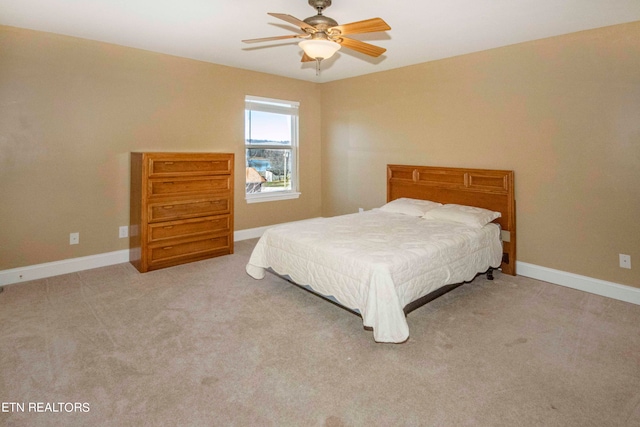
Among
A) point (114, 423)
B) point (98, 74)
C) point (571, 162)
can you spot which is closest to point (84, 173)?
point (98, 74)

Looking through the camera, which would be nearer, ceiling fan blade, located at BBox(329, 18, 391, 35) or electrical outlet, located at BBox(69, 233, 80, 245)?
Result: ceiling fan blade, located at BBox(329, 18, 391, 35)

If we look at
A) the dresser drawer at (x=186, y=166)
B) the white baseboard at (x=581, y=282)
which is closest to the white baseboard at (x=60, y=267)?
the dresser drawer at (x=186, y=166)

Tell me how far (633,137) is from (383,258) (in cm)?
250

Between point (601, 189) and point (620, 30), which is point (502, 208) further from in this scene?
→ point (620, 30)

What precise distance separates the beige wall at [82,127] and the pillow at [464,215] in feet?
9.83

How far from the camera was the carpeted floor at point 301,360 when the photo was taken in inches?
68.4

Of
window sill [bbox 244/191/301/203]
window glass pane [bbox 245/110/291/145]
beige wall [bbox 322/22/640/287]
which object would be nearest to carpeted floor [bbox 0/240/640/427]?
beige wall [bbox 322/22/640/287]

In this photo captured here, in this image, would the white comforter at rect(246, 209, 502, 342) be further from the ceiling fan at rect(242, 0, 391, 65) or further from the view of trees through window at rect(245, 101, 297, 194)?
the view of trees through window at rect(245, 101, 297, 194)

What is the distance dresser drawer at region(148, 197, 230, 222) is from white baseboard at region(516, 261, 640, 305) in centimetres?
346

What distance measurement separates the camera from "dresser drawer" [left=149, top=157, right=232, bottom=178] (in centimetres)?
372

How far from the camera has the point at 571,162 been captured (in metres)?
3.31

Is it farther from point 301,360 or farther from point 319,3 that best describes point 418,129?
point 301,360

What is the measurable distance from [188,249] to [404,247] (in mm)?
2576

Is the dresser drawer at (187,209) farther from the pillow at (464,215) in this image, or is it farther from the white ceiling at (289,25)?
the pillow at (464,215)
